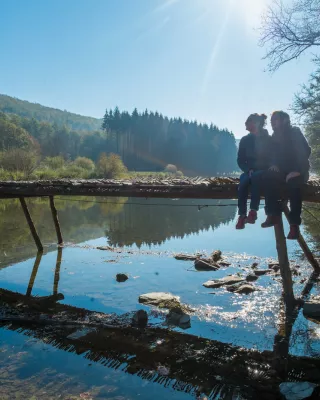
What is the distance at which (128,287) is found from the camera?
26.4ft

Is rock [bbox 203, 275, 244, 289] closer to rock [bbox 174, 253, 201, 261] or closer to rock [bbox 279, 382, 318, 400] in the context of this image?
rock [bbox 174, 253, 201, 261]

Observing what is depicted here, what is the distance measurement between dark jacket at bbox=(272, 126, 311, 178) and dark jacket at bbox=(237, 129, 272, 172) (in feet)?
0.43

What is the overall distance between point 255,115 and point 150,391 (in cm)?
451

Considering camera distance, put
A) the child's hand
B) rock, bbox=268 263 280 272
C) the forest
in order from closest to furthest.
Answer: the child's hand
rock, bbox=268 263 280 272
the forest

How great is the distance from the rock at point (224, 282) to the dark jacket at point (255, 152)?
3.38 m

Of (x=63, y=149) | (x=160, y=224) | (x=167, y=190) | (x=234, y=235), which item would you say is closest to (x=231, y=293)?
(x=167, y=190)

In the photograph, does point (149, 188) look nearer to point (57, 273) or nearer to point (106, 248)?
point (57, 273)

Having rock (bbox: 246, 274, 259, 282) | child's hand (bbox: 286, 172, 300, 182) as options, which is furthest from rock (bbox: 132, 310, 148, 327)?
rock (bbox: 246, 274, 259, 282)

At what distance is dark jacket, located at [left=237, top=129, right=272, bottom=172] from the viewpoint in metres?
5.66

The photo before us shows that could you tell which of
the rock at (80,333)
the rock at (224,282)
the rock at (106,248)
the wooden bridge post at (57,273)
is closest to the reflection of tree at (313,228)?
the rock at (224,282)

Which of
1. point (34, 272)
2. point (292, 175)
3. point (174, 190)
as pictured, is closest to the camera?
point (292, 175)

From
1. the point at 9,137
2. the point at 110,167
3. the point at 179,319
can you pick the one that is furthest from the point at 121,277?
the point at 9,137

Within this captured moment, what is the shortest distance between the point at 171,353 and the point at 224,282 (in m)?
3.60

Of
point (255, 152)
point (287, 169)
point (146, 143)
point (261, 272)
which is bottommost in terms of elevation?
point (261, 272)
